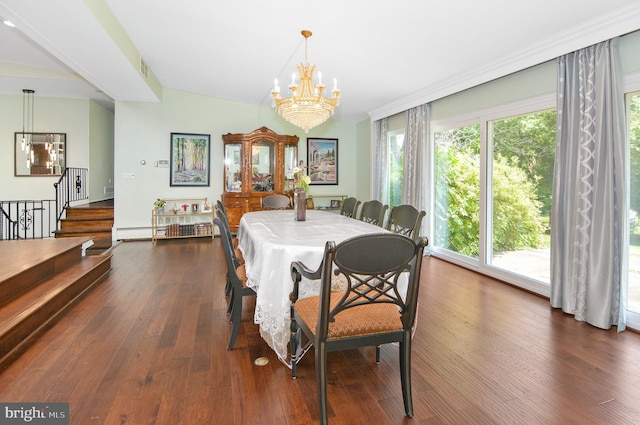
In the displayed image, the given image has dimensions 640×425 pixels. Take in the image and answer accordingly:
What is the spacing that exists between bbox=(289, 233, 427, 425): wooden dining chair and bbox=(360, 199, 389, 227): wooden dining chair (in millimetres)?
1733

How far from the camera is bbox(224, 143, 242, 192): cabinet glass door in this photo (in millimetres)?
7066

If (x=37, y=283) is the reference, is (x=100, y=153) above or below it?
above

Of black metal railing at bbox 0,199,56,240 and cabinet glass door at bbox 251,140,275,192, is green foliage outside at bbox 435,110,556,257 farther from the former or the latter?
black metal railing at bbox 0,199,56,240

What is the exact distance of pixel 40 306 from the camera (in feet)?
9.23

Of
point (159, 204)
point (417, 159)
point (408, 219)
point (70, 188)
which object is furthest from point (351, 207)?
point (70, 188)

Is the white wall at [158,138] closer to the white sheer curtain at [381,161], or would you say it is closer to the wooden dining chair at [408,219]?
the white sheer curtain at [381,161]

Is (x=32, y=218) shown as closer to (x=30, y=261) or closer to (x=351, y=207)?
(x=30, y=261)

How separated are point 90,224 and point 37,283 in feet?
12.9

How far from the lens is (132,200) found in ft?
22.9

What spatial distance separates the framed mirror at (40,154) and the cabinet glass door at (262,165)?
398 cm

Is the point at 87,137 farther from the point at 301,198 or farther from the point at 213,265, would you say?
the point at 301,198

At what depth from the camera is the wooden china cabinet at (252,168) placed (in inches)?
274

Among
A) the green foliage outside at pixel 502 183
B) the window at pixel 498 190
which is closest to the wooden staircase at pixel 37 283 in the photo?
the window at pixel 498 190

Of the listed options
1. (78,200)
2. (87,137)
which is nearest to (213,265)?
(78,200)
